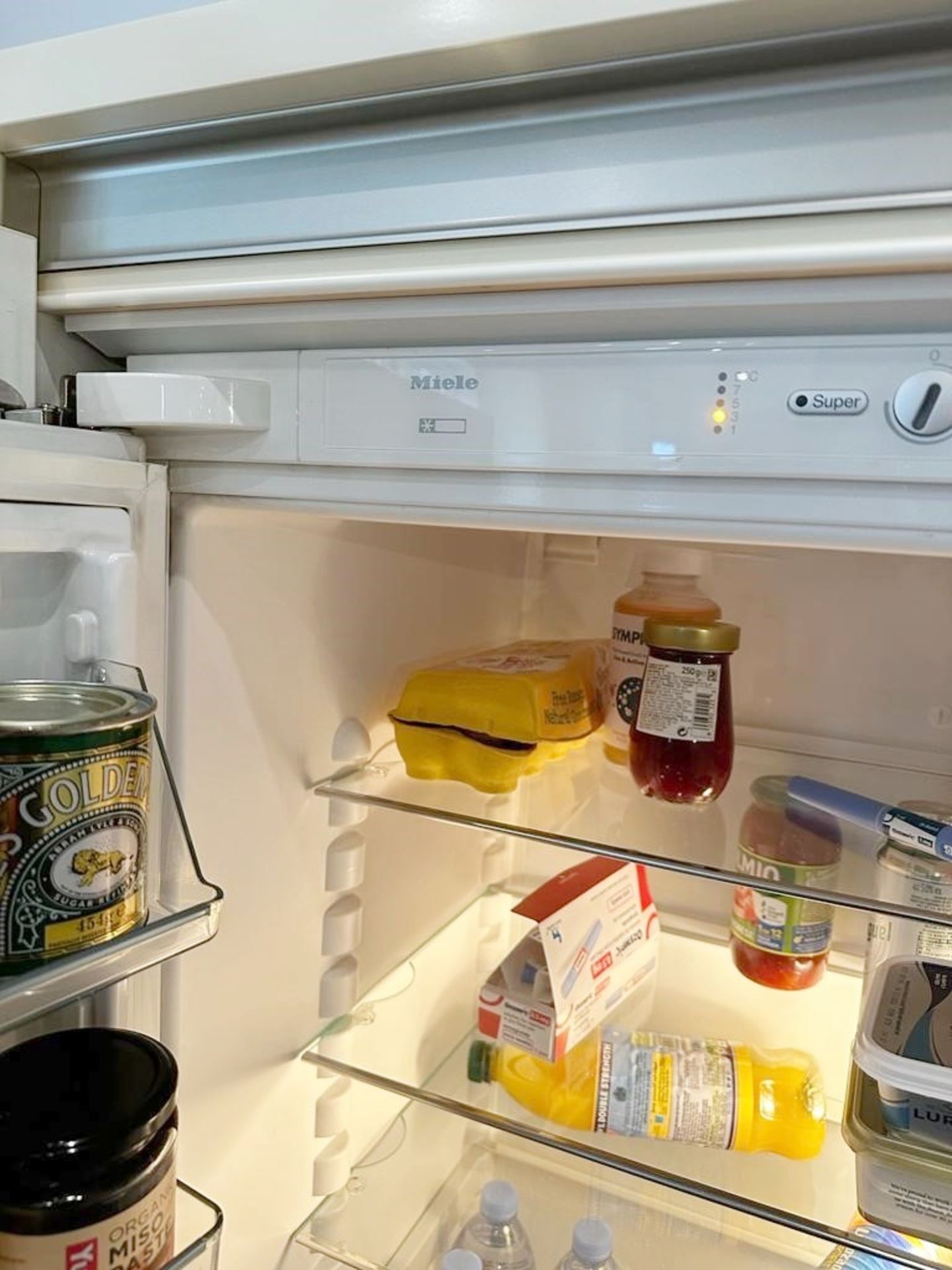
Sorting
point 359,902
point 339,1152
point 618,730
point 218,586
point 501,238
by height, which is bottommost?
point 339,1152

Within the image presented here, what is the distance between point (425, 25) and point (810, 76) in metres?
0.20

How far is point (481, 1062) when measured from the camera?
1.08 metres

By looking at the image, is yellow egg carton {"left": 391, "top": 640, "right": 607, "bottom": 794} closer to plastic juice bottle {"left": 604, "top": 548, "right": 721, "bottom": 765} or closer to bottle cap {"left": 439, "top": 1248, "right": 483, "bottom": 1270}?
plastic juice bottle {"left": 604, "top": 548, "right": 721, "bottom": 765}

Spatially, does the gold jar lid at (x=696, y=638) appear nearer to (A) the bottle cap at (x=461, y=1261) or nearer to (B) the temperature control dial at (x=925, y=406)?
(B) the temperature control dial at (x=925, y=406)

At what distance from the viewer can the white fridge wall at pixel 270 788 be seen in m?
0.72

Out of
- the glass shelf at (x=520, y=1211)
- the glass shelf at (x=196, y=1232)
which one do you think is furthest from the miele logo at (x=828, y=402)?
the glass shelf at (x=520, y=1211)

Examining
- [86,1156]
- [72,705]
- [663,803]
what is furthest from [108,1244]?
[663,803]

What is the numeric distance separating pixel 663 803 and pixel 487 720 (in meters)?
0.19

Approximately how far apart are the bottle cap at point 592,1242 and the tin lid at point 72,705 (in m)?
0.66

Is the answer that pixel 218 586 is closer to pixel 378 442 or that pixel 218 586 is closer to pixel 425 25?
pixel 378 442

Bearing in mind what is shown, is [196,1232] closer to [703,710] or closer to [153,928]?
[153,928]

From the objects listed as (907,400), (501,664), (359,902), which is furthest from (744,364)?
(359,902)

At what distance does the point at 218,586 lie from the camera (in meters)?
0.72

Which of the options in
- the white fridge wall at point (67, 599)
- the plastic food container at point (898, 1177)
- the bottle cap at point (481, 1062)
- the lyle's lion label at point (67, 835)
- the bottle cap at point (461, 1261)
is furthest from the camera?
the bottle cap at point (481, 1062)
